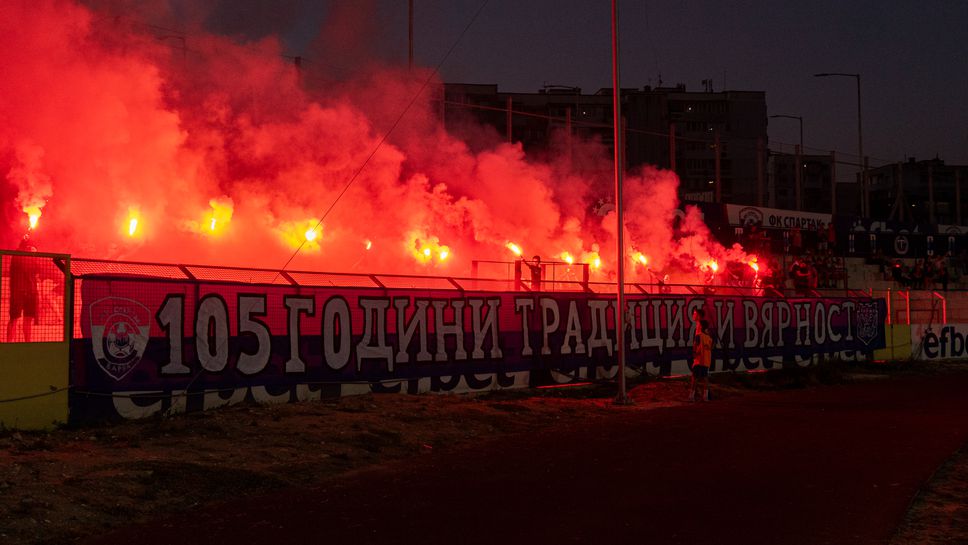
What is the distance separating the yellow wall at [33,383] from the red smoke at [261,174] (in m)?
16.3

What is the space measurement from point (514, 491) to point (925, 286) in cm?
4041

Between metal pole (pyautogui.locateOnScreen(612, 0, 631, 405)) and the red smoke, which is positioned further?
the red smoke

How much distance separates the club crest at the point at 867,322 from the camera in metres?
31.0

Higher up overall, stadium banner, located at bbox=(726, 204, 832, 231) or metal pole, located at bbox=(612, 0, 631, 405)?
stadium banner, located at bbox=(726, 204, 832, 231)

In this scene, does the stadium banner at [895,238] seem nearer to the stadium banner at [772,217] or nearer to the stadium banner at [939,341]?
the stadium banner at [772,217]

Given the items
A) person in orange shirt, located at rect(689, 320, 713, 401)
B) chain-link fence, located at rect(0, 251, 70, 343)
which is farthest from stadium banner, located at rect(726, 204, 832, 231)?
chain-link fence, located at rect(0, 251, 70, 343)

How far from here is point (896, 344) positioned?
3216cm

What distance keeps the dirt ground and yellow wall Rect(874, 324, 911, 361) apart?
1968 centimetres

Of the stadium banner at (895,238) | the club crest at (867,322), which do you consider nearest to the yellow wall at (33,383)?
the club crest at (867,322)

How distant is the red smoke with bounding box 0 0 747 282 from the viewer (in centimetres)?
2588

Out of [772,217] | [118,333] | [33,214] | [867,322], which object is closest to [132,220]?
[33,214]

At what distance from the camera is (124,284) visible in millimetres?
12445

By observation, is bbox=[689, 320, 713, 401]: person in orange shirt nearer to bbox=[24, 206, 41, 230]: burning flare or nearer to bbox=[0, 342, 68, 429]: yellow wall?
bbox=[0, 342, 68, 429]: yellow wall

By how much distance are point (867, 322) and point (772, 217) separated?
50.0ft
